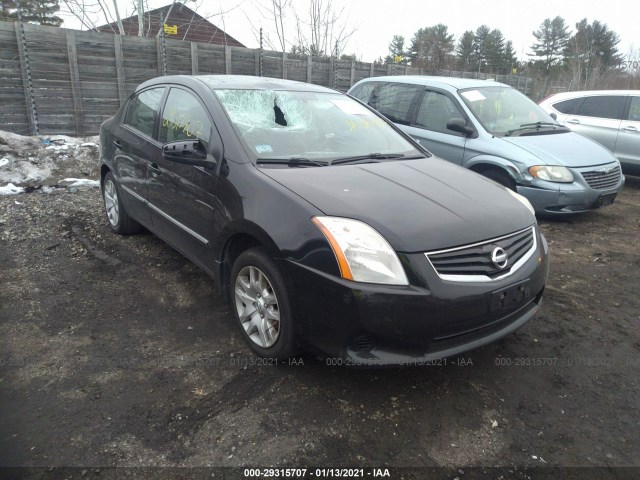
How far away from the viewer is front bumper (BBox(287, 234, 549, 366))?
2205mm

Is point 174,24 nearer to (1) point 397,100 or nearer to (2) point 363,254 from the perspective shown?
(1) point 397,100

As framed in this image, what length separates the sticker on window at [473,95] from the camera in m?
6.14

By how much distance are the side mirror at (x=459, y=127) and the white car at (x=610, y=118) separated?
129 inches

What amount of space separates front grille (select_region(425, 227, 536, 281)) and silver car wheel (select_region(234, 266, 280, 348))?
931 mm

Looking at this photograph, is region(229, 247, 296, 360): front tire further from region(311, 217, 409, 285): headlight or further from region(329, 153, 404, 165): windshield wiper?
region(329, 153, 404, 165): windshield wiper

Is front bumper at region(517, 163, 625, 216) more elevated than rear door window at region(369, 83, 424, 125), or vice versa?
rear door window at region(369, 83, 424, 125)

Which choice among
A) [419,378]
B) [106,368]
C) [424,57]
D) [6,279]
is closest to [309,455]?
[419,378]

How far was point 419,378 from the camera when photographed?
2.71 m

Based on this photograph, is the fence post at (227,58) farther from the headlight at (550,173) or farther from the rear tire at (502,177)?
the headlight at (550,173)

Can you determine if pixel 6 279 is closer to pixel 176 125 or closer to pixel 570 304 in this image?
pixel 176 125

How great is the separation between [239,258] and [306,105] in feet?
4.88

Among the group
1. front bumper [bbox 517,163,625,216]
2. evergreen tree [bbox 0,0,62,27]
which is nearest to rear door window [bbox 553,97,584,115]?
front bumper [bbox 517,163,625,216]

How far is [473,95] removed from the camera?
6199mm

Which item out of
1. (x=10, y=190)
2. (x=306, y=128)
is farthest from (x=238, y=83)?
(x=10, y=190)
